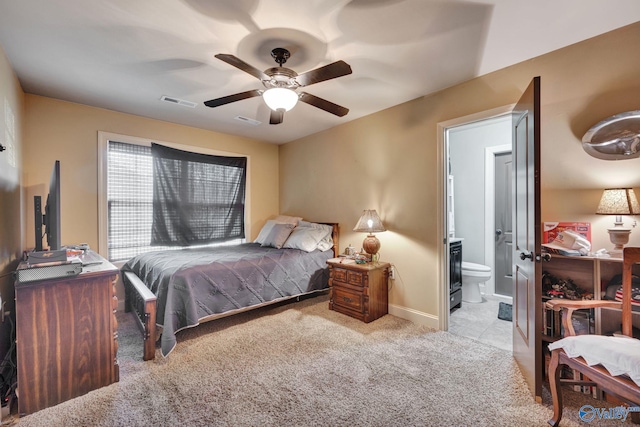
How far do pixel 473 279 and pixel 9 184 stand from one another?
15.8 feet

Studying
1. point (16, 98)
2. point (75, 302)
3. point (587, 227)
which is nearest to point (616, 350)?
point (587, 227)

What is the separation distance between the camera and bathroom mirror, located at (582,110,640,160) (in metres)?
1.76

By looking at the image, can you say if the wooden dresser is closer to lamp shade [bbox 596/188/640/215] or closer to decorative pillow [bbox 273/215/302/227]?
decorative pillow [bbox 273/215/302/227]

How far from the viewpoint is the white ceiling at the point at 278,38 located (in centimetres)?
168

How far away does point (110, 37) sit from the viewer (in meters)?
1.95

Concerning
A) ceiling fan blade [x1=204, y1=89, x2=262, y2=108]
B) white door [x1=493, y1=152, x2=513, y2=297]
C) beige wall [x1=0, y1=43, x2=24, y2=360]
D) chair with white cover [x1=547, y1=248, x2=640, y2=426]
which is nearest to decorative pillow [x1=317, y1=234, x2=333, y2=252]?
ceiling fan blade [x1=204, y1=89, x2=262, y2=108]

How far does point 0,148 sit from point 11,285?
1185 millimetres

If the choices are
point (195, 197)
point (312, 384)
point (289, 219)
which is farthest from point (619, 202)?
point (195, 197)

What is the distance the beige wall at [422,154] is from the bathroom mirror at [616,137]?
87mm

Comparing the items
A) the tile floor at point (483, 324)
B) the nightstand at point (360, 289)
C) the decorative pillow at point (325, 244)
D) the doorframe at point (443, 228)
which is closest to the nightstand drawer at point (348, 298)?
the nightstand at point (360, 289)

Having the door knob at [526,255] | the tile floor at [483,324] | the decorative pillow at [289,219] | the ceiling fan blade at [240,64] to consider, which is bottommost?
the tile floor at [483,324]

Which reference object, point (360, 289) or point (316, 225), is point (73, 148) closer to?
point (316, 225)

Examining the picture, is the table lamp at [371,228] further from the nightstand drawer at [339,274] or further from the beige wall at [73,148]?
the beige wall at [73,148]

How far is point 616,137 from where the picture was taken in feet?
5.97
